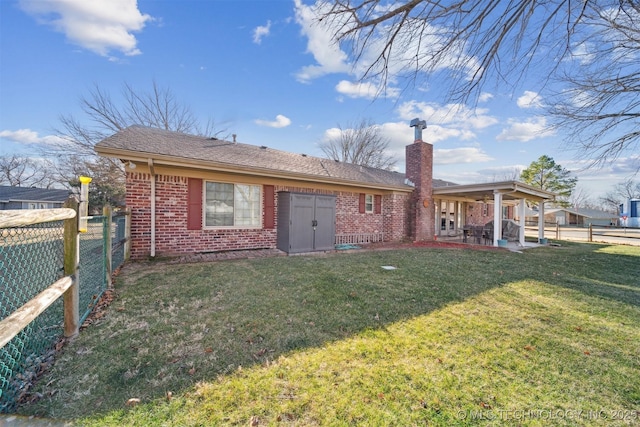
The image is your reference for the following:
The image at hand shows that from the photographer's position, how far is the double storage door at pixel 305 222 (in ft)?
27.7

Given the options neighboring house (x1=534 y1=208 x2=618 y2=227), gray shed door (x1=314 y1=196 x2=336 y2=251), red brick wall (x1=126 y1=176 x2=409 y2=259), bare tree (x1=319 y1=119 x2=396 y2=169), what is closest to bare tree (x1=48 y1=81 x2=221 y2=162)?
red brick wall (x1=126 y1=176 x2=409 y2=259)

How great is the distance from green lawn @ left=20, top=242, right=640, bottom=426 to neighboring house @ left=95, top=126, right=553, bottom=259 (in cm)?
240

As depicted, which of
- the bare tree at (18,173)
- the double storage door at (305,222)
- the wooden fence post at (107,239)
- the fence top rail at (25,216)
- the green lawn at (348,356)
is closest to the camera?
the fence top rail at (25,216)

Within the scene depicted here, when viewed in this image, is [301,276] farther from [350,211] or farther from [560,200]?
[560,200]

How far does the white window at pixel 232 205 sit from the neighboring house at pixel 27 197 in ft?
84.1

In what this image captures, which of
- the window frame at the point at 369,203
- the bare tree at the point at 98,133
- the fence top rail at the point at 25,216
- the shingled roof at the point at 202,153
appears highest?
the bare tree at the point at 98,133

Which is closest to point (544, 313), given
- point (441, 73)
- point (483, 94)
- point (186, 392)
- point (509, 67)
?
point (483, 94)

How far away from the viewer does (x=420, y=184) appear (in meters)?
12.6

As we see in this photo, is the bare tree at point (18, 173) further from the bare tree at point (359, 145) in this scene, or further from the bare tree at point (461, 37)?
the bare tree at point (461, 37)

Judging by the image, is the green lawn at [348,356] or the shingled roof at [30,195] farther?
the shingled roof at [30,195]

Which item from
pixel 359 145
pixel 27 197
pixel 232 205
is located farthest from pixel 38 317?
pixel 27 197

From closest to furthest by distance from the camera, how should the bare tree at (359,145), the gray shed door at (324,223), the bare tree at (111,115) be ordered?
the gray shed door at (324,223) → the bare tree at (111,115) → the bare tree at (359,145)

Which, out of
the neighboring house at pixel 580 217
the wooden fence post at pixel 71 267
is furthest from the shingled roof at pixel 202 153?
the neighboring house at pixel 580 217

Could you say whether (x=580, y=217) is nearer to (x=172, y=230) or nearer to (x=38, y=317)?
(x=172, y=230)
